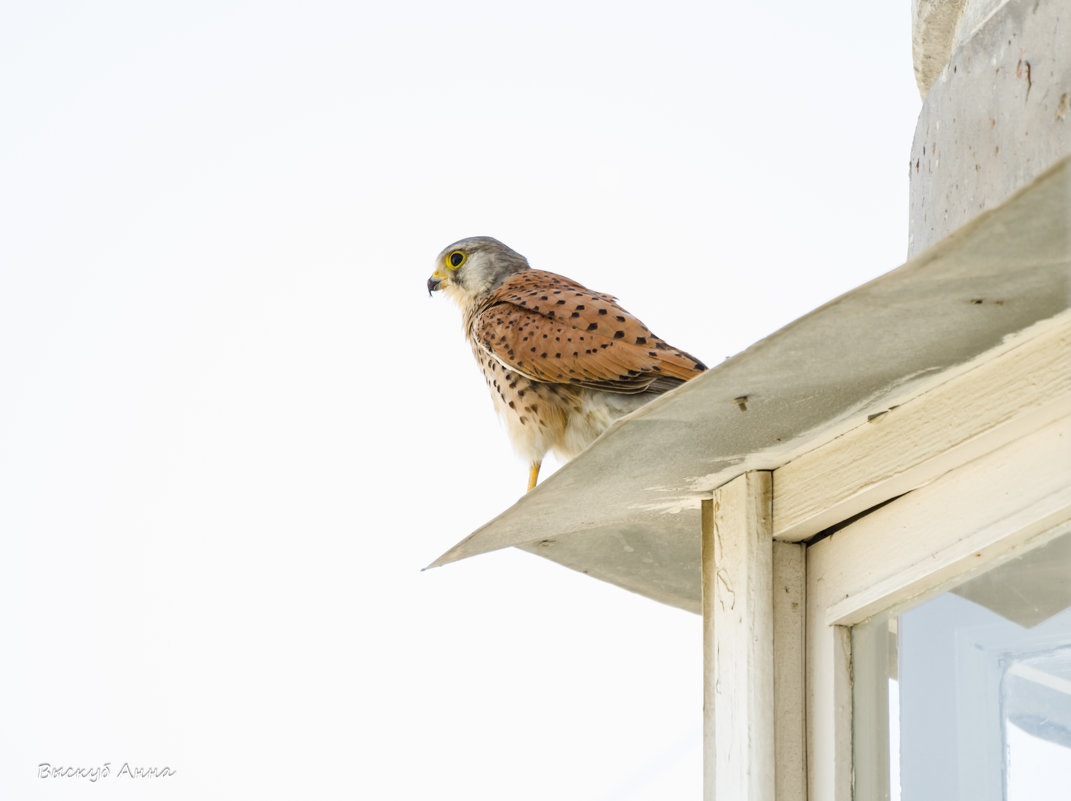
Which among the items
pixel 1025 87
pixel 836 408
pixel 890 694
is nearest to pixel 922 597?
pixel 890 694

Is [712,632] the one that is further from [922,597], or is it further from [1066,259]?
[1066,259]

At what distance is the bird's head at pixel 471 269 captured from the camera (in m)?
4.44

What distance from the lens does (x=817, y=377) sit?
1.42 meters

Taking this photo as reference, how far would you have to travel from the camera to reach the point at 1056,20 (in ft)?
5.71

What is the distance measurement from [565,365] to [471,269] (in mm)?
1167

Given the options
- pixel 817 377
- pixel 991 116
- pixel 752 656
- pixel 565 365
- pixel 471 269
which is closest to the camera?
pixel 817 377

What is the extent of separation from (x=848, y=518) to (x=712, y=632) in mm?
232

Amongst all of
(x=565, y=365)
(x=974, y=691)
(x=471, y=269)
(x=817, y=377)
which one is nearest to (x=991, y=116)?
(x=817, y=377)

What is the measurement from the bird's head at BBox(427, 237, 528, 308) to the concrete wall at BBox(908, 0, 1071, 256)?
2392mm

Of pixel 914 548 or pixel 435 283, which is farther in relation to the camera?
pixel 435 283

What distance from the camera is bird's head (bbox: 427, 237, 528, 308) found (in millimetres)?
4441

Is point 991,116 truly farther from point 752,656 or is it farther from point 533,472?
point 533,472

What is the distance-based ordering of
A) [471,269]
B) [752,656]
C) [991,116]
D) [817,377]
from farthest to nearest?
1. [471,269]
2. [991,116]
3. [752,656]
4. [817,377]

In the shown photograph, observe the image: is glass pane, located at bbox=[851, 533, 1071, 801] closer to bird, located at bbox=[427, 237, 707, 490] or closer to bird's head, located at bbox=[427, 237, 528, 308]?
bird, located at bbox=[427, 237, 707, 490]
